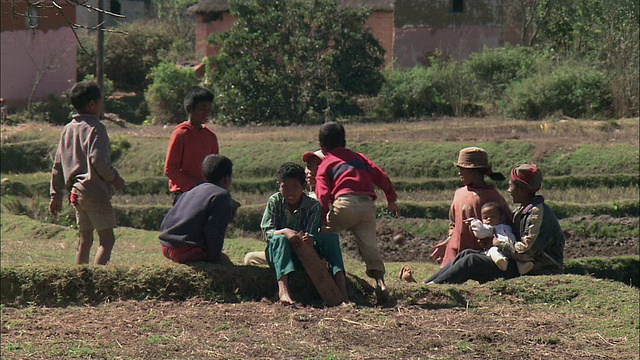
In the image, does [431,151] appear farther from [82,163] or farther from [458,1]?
[458,1]

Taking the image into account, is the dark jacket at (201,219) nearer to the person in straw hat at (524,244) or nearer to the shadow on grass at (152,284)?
the shadow on grass at (152,284)

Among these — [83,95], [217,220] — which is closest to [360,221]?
[217,220]

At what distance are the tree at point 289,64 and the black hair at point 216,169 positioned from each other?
17.0 m

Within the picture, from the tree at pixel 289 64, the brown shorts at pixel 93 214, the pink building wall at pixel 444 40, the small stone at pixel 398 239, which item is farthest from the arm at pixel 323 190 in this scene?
the pink building wall at pixel 444 40

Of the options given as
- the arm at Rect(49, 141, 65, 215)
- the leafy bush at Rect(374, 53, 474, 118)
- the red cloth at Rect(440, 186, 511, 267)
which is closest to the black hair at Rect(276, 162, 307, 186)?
the red cloth at Rect(440, 186, 511, 267)

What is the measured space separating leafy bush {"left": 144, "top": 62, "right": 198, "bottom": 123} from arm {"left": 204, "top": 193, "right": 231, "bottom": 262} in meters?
19.3

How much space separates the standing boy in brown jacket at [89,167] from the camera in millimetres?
7613

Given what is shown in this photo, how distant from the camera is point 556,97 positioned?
22500 millimetres

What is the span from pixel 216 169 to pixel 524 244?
2.46 m

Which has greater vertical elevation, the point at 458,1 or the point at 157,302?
the point at 458,1

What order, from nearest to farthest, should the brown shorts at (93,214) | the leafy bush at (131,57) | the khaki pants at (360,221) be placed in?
1. the khaki pants at (360,221)
2. the brown shorts at (93,214)
3. the leafy bush at (131,57)

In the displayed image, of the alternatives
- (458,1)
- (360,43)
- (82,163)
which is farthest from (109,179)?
(458,1)

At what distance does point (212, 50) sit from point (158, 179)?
58.0ft

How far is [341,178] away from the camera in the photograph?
7.38 meters
